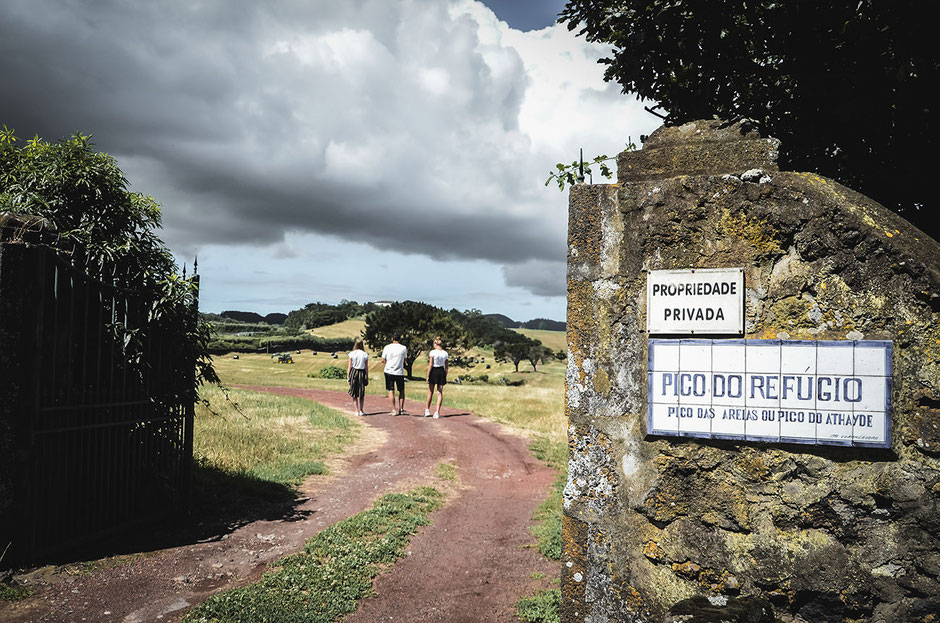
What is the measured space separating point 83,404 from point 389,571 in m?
3.36

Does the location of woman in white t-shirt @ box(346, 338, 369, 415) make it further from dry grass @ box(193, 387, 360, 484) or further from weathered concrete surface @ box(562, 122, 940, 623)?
weathered concrete surface @ box(562, 122, 940, 623)

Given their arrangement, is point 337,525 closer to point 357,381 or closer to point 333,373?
→ point 357,381

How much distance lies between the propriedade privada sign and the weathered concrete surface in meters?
0.06

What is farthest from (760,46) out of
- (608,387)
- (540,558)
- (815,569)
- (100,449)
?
(100,449)

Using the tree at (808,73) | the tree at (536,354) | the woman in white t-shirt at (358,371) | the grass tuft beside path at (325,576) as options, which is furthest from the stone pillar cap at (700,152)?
the tree at (536,354)

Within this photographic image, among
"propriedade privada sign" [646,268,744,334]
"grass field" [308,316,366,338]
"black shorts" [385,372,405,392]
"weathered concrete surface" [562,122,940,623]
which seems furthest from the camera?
"grass field" [308,316,366,338]

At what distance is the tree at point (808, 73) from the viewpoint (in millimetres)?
4930

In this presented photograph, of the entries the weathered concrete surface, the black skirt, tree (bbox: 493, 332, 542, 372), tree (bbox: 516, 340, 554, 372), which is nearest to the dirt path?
the weathered concrete surface

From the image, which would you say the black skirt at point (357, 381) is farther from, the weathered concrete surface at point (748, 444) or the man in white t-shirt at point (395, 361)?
the weathered concrete surface at point (748, 444)

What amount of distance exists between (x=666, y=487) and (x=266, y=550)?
4.24m

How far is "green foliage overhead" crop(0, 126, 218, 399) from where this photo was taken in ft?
18.1

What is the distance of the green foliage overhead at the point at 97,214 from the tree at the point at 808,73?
5.68 m

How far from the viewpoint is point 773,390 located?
2.87m

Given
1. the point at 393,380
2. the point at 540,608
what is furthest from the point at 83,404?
the point at 393,380
